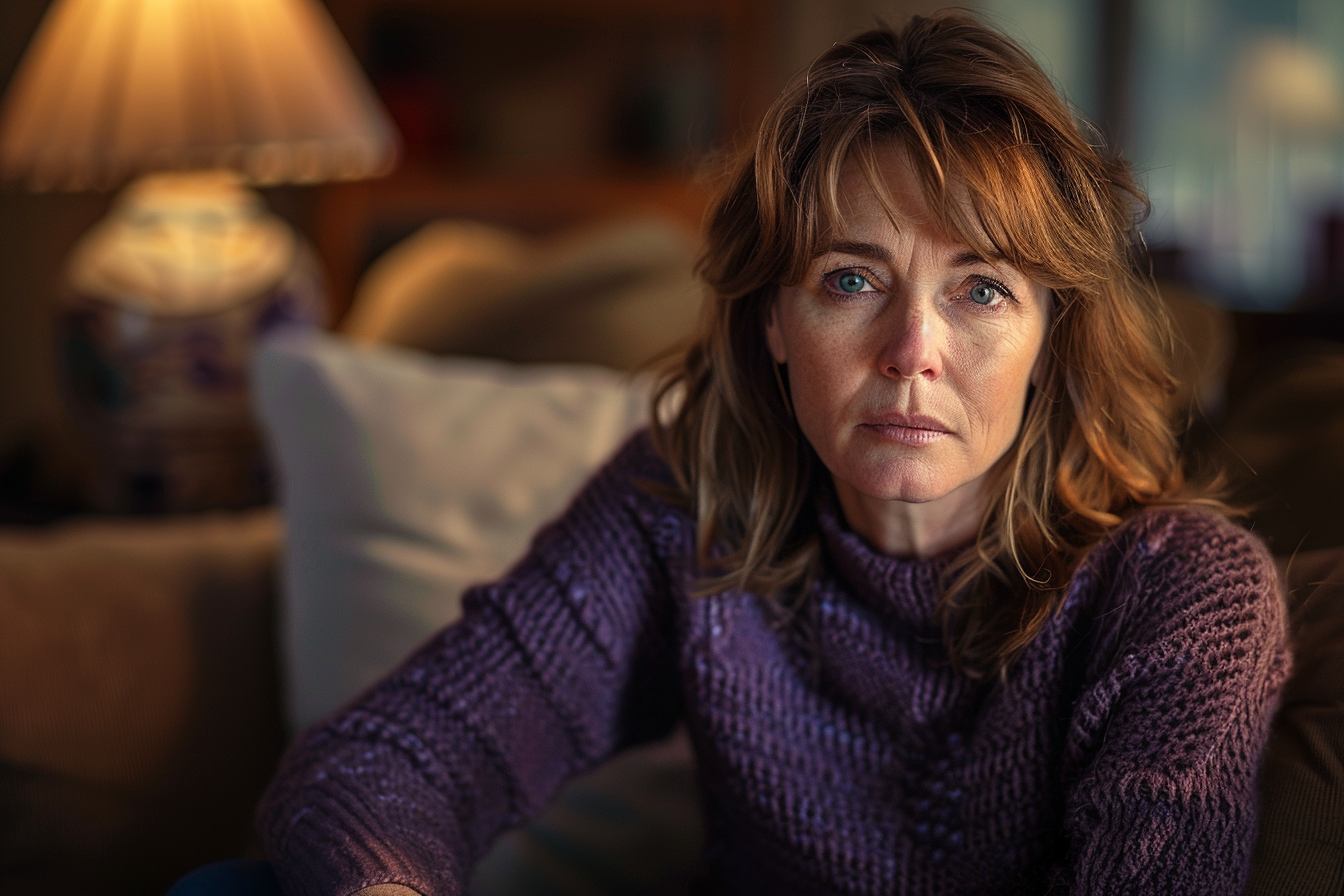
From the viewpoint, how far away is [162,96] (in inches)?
63.9

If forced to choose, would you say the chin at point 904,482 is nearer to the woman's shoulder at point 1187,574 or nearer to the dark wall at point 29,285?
the woman's shoulder at point 1187,574

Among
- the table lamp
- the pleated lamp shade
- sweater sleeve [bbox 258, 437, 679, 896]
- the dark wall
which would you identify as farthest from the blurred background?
sweater sleeve [bbox 258, 437, 679, 896]

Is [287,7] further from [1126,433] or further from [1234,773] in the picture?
[1234,773]

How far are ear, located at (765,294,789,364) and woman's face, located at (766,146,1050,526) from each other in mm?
44

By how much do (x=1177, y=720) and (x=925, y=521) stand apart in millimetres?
220

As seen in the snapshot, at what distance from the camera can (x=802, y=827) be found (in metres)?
0.92

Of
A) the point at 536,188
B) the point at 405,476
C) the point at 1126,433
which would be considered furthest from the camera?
the point at 536,188

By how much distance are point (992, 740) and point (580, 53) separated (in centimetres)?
252

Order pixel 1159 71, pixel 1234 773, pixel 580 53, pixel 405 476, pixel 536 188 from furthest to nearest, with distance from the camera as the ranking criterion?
1. pixel 1159 71
2. pixel 580 53
3. pixel 536 188
4. pixel 405 476
5. pixel 1234 773

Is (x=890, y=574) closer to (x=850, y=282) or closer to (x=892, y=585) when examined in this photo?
(x=892, y=585)

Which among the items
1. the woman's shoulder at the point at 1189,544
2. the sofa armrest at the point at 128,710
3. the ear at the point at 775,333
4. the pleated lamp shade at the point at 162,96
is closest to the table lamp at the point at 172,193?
the pleated lamp shade at the point at 162,96

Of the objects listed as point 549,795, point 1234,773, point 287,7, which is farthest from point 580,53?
point 1234,773

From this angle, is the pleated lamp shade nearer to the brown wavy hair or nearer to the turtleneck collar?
the brown wavy hair

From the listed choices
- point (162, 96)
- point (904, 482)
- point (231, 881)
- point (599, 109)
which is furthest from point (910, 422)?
point (599, 109)
